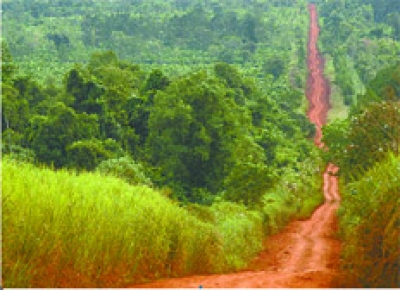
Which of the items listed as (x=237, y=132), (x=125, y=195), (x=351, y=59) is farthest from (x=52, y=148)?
(x=351, y=59)

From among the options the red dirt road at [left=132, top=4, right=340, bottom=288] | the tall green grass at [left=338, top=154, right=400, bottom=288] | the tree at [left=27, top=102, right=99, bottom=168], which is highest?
the tree at [left=27, top=102, right=99, bottom=168]

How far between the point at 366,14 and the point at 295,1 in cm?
→ 2828

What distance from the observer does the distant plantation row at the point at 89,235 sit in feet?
23.5

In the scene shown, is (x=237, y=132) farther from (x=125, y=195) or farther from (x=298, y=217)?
(x=125, y=195)

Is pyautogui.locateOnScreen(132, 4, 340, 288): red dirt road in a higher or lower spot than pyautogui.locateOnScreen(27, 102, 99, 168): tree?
lower

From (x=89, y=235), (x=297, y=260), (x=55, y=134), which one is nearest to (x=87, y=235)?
(x=89, y=235)

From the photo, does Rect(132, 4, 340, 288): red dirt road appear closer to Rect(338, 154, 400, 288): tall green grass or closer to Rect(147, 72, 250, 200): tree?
Rect(338, 154, 400, 288): tall green grass

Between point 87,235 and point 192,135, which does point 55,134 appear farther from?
point 87,235

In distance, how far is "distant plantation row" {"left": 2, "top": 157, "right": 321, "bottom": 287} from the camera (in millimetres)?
7148

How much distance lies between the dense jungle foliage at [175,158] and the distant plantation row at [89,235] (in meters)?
0.02

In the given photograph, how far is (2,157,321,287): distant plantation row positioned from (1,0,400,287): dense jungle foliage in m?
0.02

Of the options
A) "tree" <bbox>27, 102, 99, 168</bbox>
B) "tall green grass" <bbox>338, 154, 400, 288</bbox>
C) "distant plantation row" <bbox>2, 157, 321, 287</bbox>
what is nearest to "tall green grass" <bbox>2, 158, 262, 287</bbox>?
"distant plantation row" <bbox>2, 157, 321, 287</bbox>

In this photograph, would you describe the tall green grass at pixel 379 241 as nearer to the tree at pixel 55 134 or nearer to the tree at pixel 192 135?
the tree at pixel 55 134

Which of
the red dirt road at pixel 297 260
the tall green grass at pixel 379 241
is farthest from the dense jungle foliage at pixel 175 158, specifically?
the red dirt road at pixel 297 260
